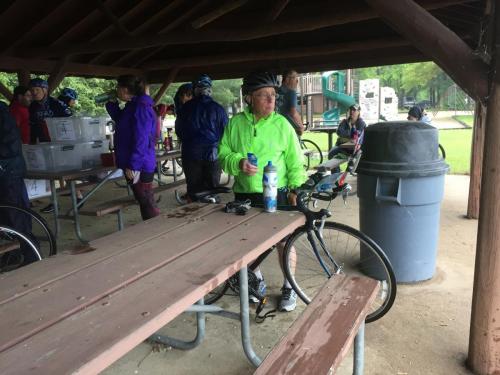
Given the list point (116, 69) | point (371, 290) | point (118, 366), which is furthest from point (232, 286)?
point (116, 69)

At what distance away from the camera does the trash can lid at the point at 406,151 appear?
3.26 meters

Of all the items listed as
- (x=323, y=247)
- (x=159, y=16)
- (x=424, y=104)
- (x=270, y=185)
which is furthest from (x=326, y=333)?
(x=424, y=104)

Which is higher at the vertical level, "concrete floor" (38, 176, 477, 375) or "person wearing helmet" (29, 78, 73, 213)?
"person wearing helmet" (29, 78, 73, 213)

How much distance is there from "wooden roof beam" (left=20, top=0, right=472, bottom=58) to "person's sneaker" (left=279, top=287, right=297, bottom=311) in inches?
134

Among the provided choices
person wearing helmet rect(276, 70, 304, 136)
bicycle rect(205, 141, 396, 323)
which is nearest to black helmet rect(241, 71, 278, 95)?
bicycle rect(205, 141, 396, 323)

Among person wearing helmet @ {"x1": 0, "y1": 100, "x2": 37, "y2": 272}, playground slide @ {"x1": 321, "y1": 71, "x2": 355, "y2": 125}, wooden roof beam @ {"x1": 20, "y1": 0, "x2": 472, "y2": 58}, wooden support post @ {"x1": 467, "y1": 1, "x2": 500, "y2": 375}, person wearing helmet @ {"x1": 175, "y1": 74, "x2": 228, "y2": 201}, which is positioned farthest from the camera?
playground slide @ {"x1": 321, "y1": 71, "x2": 355, "y2": 125}

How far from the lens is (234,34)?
5785 millimetres

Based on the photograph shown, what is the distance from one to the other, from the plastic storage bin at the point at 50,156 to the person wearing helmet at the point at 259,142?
8.41 feet

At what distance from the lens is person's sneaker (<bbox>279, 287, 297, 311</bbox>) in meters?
3.14

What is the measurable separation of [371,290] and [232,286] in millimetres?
1191

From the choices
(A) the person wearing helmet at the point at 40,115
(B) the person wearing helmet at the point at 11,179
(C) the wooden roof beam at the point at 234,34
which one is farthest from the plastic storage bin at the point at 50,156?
(C) the wooden roof beam at the point at 234,34

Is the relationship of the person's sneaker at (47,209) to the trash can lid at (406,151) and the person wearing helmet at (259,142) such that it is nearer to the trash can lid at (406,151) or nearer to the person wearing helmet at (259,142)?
the person wearing helmet at (259,142)

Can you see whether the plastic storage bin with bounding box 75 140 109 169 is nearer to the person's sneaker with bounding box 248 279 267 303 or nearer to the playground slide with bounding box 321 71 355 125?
the person's sneaker with bounding box 248 279 267 303

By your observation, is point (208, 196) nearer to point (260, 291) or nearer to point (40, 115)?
point (260, 291)
